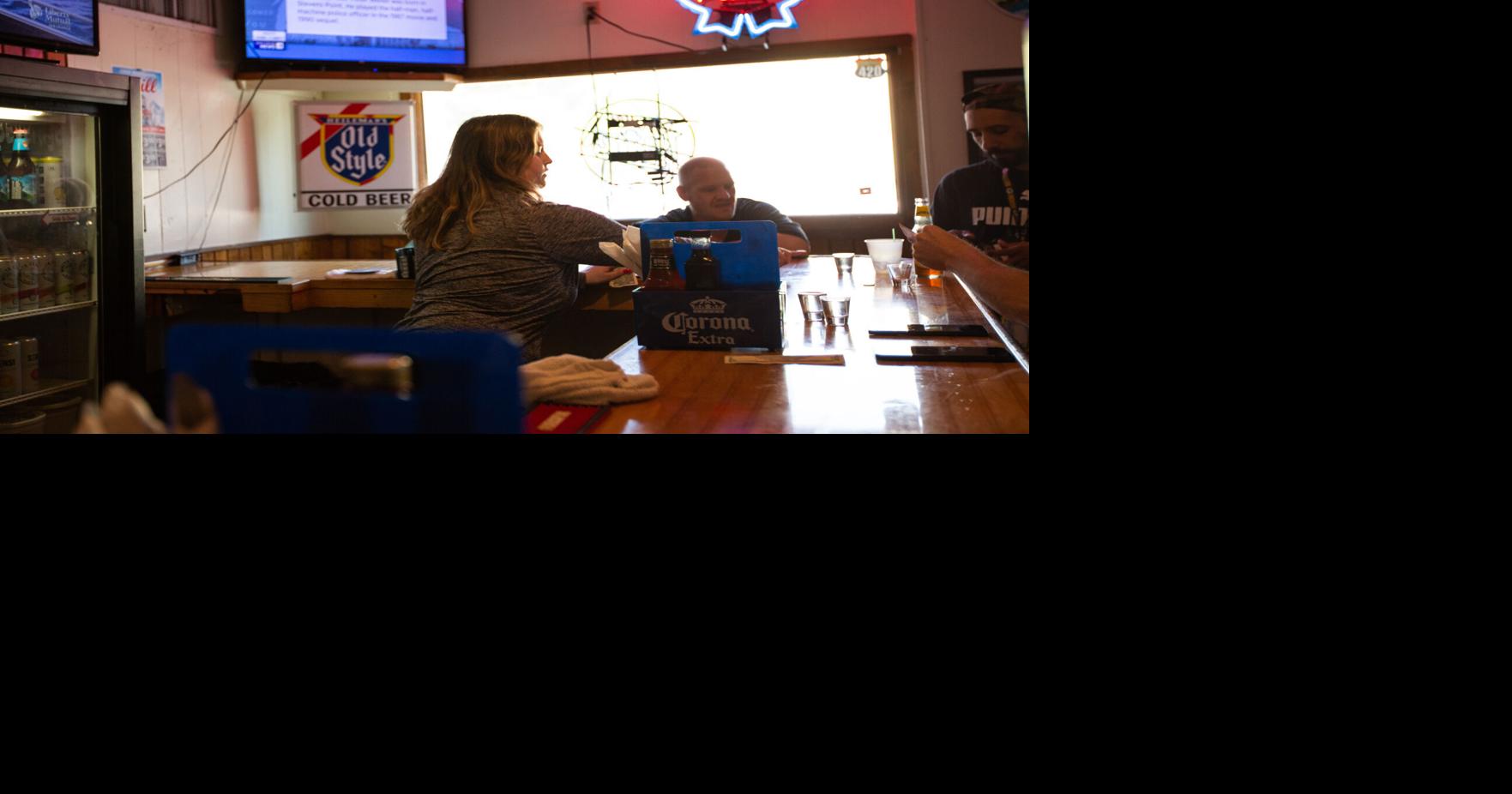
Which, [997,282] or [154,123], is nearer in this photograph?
[997,282]

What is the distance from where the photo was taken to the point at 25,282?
11.6 feet

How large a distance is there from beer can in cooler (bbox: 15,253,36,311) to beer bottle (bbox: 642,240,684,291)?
99.5 inches

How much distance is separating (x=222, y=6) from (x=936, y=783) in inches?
201

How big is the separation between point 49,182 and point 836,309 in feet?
9.35

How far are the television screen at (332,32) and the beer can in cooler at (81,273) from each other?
66.3 inches

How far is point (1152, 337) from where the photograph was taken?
126 cm

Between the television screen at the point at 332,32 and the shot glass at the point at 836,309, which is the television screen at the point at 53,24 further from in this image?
the shot glass at the point at 836,309

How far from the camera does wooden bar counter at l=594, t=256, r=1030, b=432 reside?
59.8 inches

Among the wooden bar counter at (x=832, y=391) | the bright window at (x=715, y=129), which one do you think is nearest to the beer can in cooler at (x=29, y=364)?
the bright window at (x=715, y=129)

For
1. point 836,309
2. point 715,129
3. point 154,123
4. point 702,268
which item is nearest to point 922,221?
point 836,309

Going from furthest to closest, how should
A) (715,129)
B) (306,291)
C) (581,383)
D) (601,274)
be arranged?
(715,129)
(306,291)
(601,274)
(581,383)

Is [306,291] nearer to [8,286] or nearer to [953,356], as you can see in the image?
[8,286]

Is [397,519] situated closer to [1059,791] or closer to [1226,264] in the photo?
[1059,791]

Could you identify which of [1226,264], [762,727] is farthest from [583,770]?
[1226,264]
